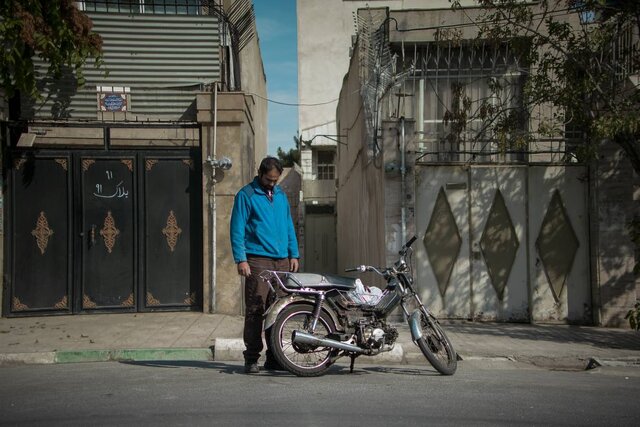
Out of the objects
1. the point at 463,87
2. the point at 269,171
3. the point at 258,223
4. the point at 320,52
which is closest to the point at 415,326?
the point at 258,223

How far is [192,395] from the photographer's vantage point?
185 inches

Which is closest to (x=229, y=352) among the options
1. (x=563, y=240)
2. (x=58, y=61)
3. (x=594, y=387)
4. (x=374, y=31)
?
(x=594, y=387)

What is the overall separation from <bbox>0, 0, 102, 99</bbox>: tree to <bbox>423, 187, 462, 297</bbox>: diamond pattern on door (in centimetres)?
565

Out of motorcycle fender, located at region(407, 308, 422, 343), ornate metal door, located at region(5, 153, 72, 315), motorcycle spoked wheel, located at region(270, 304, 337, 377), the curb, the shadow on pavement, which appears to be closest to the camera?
motorcycle spoked wheel, located at region(270, 304, 337, 377)

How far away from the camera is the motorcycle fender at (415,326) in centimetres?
545

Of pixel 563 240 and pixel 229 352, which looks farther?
pixel 563 240

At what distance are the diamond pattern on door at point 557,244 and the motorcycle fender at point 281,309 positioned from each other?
5.80 meters

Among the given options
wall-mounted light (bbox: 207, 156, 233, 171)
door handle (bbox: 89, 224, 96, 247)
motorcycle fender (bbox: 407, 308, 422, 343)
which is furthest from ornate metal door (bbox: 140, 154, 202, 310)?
motorcycle fender (bbox: 407, 308, 422, 343)

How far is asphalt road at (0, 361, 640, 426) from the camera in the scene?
412cm

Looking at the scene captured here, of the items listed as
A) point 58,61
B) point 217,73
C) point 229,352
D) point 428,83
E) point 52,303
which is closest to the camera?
point 229,352

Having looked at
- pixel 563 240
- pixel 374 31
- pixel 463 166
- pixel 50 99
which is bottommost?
pixel 563 240

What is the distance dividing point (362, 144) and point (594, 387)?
25.4ft

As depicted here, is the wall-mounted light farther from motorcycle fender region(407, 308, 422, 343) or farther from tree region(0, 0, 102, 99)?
motorcycle fender region(407, 308, 422, 343)

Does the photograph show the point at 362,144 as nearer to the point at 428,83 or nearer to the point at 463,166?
the point at 428,83
